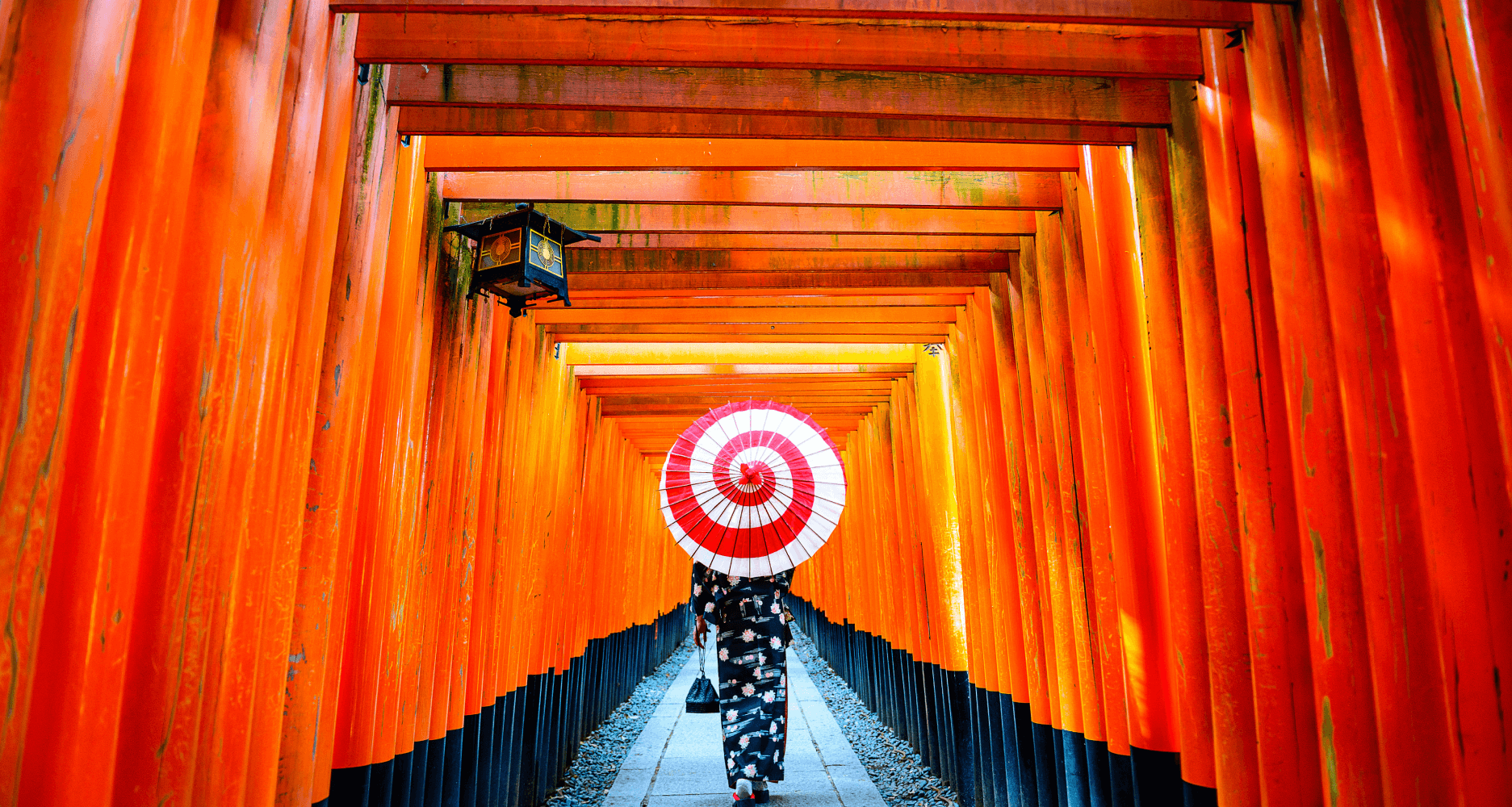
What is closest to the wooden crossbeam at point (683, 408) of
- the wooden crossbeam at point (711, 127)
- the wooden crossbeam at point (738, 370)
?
the wooden crossbeam at point (738, 370)

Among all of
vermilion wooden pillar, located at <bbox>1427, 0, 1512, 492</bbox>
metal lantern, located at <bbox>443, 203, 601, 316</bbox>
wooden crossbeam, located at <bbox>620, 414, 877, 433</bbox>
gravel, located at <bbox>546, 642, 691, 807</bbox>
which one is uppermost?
wooden crossbeam, located at <bbox>620, 414, 877, 433</bbox>

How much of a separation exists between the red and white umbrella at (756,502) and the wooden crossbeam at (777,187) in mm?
2129

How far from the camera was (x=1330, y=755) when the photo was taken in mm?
1818

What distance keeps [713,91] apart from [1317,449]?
6.42 ft

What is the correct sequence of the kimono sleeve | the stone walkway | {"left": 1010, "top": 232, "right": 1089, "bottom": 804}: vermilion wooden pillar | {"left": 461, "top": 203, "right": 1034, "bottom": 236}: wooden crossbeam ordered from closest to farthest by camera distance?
{"left": 1010, "top": 232, "right": 1089, "bottom": 804}: vermilion wooden pillar, {"left": 461, "top": 203, "right": 1034, "bottom": 236}: wooden crossbeam, the stone walkway, the kimono sleeve

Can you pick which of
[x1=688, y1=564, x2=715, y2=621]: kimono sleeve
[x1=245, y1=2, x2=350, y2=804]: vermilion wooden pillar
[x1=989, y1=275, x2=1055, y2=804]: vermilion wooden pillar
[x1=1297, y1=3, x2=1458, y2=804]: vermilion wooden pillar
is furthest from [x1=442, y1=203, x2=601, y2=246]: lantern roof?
[x1=688, y1=564, x2=715, y2=621]: kimono sleeve

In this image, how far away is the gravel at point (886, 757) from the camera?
5.68m

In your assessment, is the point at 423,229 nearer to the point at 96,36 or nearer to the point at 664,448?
the point at 96,36

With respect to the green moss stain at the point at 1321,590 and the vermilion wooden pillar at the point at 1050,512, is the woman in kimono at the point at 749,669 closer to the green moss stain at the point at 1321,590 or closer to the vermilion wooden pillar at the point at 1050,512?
the vermilion wooden pillar at the point at 1050,512

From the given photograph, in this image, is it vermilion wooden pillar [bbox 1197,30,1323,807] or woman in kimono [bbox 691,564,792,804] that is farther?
woman in kimono [bbox 691,564,792,804]

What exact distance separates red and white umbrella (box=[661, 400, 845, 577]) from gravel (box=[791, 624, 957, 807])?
6.02ft

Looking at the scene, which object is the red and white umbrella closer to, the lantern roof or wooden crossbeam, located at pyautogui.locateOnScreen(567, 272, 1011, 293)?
wooden crossbeam, located at pyautogui.locateOnScreen(567, 272, 1011, 293)

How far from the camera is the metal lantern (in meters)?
3.45

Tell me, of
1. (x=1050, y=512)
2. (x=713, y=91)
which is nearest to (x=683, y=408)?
(x=1050, y=512)
